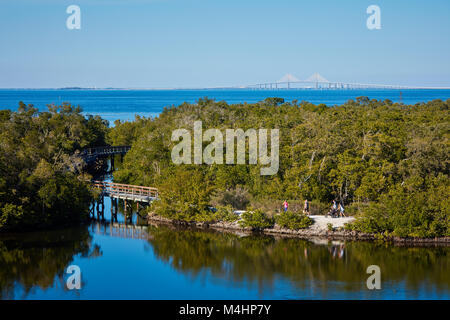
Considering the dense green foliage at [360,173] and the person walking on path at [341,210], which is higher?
the dense green foliage at [360,173]

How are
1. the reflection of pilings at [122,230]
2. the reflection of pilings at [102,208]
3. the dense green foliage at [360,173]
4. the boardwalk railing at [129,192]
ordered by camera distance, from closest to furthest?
the dense green foliage at [360,173]
the reflection of pilings at [122,230]
the boardwalk railing at [129,192]
the reflection of pilings at [102,208]

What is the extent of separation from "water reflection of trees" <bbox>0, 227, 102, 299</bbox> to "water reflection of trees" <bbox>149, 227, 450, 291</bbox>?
4.20 m

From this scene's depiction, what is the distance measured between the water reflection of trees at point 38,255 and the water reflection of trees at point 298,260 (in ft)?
13.8

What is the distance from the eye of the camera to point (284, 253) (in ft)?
94.7

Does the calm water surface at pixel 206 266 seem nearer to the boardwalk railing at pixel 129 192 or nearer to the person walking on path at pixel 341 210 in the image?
the person walking on path at pixel 341 210

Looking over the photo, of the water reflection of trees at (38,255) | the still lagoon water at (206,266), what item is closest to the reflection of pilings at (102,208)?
the water reflection of trees at (38,255)

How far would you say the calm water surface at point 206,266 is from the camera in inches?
909

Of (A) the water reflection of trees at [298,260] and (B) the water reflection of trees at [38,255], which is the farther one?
(A) the water reflection of trees at [298,260]

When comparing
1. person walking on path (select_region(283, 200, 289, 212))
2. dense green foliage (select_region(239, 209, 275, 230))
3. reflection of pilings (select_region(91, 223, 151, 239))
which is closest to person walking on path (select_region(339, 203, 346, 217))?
person walking on path (select_region(283, 200, 289, 212))

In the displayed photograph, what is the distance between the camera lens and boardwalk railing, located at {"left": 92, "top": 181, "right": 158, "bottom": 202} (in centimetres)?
3747

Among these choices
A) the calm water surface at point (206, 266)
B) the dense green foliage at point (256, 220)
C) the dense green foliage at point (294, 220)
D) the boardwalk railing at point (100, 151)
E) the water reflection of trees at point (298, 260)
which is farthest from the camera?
the boardwalk railing at point (100, 151)

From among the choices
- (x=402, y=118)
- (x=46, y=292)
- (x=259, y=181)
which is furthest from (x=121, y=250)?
(x=402, y=118)
